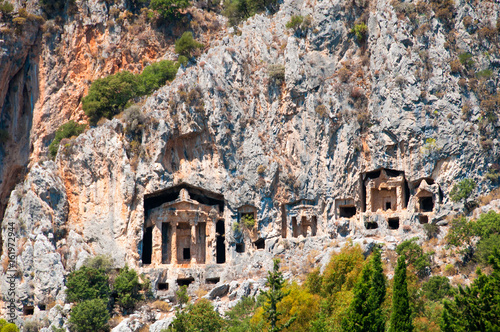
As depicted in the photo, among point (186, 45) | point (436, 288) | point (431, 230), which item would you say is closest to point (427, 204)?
point (431, 230)

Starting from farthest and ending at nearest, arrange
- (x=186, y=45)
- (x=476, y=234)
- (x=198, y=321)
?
1. (x=186, y=45)
2. (x=476, y=234)
3. (x=198, y=321)

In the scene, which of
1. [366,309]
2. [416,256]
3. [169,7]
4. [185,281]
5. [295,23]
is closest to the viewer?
[366,309]

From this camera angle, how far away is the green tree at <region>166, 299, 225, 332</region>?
53188 millimetres

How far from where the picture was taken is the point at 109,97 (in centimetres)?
7525

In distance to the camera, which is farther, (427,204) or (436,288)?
(427,204)

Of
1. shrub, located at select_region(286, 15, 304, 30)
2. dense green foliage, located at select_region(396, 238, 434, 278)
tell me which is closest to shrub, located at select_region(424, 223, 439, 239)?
dense green foliage, located at select_region(396, 238, 434, 278)

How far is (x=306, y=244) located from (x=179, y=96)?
1764 cm

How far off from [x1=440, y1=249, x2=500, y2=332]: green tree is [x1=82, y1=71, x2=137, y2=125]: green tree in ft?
149

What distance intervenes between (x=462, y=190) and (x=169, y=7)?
37.1 metres

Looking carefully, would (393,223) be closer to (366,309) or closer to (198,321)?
(198,321)

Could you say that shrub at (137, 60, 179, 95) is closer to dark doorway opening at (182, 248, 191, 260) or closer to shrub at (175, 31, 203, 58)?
shrub at (175, 31, 203, 58)

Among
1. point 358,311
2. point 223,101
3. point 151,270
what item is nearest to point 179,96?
point 223,101

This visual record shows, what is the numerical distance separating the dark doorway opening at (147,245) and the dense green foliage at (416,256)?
945 inches

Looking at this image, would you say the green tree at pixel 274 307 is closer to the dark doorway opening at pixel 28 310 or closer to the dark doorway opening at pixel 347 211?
the dark doorway opening at pixel 347 211
